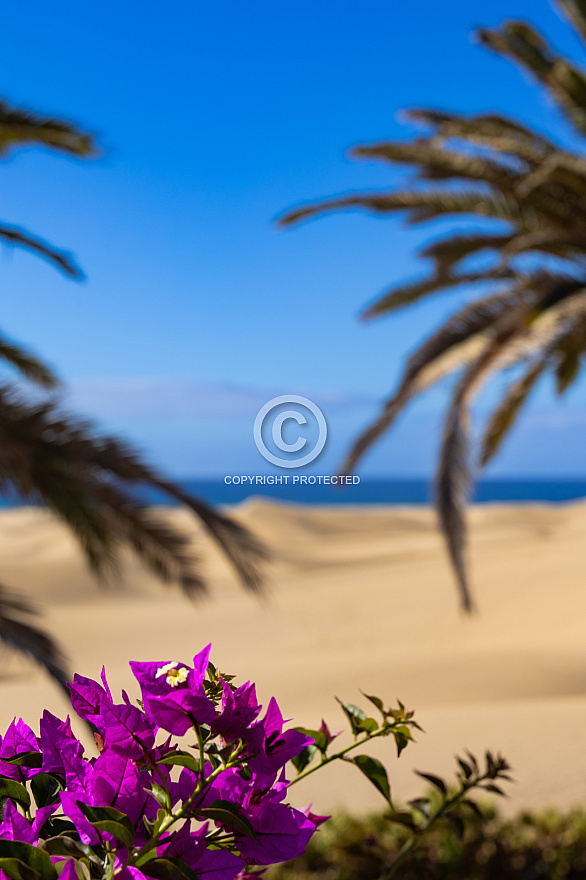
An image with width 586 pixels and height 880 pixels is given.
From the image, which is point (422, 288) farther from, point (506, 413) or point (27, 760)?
point (27, 760)

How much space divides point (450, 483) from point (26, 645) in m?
4.09

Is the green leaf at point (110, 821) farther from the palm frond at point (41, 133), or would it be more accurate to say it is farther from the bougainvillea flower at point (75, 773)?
the palm frond at point (41, 133)

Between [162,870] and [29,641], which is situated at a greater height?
[162,870]

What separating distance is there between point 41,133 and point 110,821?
475 centimetres

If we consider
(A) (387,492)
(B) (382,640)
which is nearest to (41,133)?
(B) (382,640)

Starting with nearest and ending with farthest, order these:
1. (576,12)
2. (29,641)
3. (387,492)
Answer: (29,641) → (576,12) → (387,492)

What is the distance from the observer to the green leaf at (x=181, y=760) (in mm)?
640

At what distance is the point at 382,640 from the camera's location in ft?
46.7

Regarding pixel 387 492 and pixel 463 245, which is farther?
pixel 387 492

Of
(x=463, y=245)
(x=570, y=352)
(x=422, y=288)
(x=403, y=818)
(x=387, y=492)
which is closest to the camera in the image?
(x=403, y=818)

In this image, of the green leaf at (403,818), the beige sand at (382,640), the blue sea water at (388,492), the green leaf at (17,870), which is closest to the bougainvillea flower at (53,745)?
the green leaf at (17,870)

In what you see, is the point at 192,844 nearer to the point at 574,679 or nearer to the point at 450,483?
the point at 450,483

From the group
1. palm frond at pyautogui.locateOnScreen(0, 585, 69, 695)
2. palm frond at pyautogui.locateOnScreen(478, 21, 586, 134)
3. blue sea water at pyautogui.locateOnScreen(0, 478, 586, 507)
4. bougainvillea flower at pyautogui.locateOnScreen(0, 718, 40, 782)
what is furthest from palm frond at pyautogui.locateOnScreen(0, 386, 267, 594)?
blue sea water at pyautogui.locateOnScreen(0, 478, 586, 507)

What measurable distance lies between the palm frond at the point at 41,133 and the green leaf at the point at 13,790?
462 centimetres
